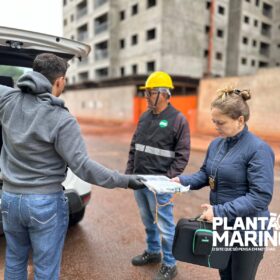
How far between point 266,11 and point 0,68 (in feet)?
148

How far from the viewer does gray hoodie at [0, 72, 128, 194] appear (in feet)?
5.74

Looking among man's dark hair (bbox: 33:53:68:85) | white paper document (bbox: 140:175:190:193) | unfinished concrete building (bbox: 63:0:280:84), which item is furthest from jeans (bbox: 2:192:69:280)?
unfinished concrete building (bbox: 63:0:280:84)

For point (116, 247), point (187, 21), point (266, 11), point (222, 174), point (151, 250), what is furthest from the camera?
point (266, 11)

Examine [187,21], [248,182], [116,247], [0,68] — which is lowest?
[116,247]

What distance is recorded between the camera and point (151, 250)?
320cm

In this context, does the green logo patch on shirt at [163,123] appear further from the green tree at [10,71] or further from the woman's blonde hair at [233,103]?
the green tree at [10,71]

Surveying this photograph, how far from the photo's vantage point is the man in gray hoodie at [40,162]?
1759mm

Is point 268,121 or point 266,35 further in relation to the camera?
point 266,35

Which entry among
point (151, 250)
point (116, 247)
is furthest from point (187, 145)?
point (116, 247)

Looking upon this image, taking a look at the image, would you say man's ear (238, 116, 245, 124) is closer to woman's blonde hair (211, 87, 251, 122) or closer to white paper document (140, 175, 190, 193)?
woman's blonde hair (211, 87, 251, 122)

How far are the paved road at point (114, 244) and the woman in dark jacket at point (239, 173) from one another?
3.89 feet

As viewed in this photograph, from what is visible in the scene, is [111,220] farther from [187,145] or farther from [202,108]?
[202,108]

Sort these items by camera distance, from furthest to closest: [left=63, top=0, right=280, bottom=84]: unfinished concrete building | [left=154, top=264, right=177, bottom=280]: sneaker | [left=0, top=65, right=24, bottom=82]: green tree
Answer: [left=63, top=0, right=280, bottom=84]: unfinished concrete building
[left=0, top=65, right=24, bottom=82]: green tree
[left=154, top=264, right=177, bottom=280]: sneaker

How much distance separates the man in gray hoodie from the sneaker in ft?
4.05
